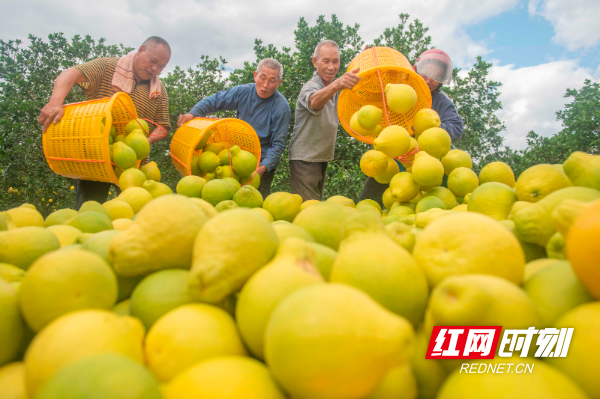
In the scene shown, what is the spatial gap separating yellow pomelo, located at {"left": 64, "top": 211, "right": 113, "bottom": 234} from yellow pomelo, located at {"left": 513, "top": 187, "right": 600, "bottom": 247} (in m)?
1.77

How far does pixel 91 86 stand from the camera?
372cm

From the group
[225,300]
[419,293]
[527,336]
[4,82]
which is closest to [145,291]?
[225,300]

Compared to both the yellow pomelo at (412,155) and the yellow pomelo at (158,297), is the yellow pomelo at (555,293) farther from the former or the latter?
the yellow pomelo at (412,155)

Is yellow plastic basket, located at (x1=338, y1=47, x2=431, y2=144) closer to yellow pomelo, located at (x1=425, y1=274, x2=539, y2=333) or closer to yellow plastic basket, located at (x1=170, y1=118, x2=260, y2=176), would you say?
yellow plastic basket, located at (x1=170, y1=118, x2=260, y2=176)

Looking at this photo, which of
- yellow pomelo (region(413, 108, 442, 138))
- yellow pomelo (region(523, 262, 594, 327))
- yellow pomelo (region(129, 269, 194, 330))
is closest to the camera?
yellow pomelo (region(523, 262, 594, 327))

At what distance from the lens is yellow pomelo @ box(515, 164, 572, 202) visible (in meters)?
1.53

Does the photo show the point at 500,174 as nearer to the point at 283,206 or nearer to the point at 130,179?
the point at 283,206

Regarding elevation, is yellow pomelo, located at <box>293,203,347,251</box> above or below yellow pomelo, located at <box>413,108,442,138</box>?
below

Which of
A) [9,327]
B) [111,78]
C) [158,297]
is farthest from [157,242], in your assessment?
[111,78]

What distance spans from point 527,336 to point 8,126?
24.4 ft

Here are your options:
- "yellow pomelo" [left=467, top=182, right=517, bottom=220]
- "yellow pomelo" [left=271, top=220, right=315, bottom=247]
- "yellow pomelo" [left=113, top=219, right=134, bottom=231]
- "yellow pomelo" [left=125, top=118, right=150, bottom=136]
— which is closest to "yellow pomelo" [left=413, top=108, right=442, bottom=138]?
"yellow pomelo" [left=467, top=182, right=517, bottom=220]

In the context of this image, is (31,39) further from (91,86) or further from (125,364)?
(125,364)

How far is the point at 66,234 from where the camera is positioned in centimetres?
156

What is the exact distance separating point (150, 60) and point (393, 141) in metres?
2.77
